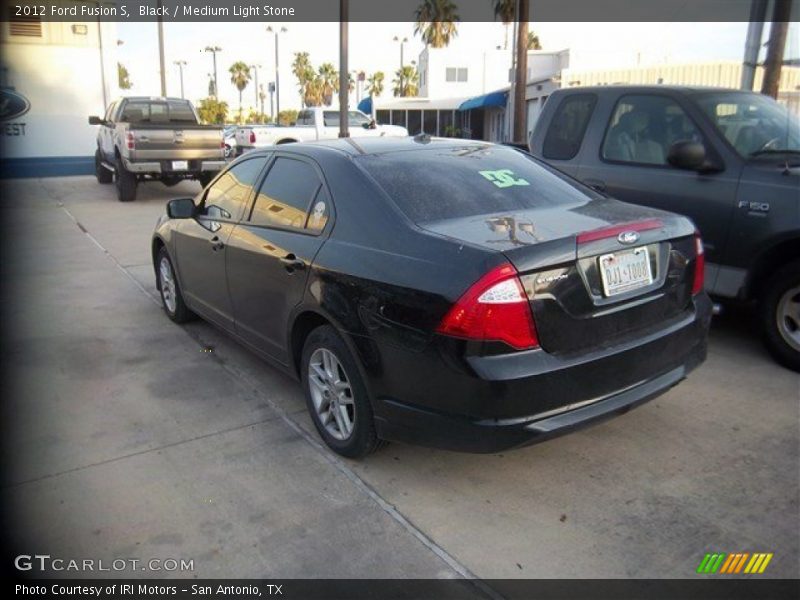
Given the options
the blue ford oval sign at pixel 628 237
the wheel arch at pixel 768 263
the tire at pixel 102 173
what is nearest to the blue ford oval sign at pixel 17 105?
the tire at pixel 102 173

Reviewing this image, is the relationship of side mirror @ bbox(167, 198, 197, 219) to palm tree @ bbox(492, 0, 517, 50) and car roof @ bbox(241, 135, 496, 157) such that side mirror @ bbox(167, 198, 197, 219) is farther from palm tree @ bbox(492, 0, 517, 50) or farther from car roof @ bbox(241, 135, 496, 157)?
palm tree @ bbox(492, 0, 517, 50)

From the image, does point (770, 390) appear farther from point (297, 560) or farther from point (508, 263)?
point (297, 560)

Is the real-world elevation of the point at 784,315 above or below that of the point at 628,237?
below

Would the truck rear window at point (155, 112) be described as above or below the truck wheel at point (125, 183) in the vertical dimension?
above

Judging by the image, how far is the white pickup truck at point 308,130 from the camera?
1939 centimetres

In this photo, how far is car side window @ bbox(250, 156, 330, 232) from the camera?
3.92 meters

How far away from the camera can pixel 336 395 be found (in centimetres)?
359

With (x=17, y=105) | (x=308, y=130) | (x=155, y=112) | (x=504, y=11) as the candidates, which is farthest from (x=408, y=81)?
(x=155, y=112)

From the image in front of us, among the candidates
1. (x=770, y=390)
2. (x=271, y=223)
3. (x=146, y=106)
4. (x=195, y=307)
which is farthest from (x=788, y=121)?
(x=146, y=106)

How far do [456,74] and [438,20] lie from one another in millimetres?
16122

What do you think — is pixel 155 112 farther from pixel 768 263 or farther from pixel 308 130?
pixel 768 263

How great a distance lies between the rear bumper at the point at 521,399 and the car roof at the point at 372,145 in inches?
62.3

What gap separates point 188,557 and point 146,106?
1435 centimetres

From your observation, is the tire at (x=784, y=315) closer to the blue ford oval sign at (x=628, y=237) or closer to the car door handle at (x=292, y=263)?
the blue ford oval sign at (x=628, y=237)
